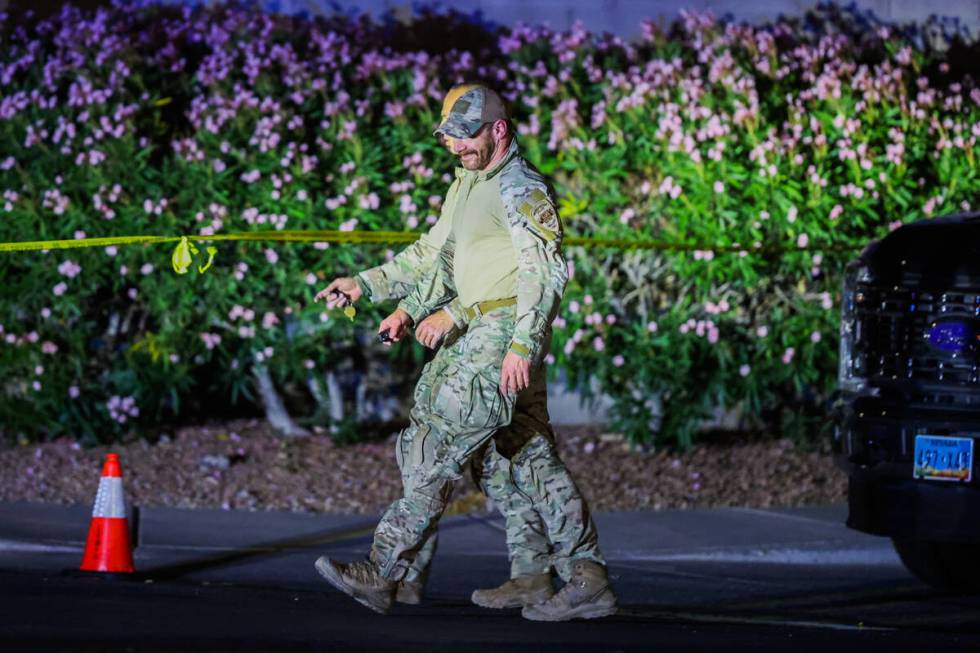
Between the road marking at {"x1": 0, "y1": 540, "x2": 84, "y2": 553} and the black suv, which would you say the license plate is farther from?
the road marking at {"x1": 0, "y1": 540, "x2": 84, "y2": 553}

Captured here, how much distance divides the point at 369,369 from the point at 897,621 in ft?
17.3

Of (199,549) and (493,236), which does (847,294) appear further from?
(199,549)

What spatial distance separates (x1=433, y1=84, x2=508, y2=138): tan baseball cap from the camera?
20.1ft

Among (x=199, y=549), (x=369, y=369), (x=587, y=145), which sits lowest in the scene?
(x=199, y=549)

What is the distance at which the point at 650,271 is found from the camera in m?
Result: 10.6

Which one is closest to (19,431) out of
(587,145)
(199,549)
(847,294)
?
(199,549)

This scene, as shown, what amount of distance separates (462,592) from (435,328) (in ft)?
4.92

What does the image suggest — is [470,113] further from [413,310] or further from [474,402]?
[474,402]

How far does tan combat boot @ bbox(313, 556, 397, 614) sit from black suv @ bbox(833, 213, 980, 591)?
1.98m

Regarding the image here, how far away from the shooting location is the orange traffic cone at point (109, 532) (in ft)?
23.7

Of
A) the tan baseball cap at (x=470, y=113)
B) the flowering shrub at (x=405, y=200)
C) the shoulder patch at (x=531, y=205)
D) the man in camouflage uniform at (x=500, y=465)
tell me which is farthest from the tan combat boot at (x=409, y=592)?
the flowering shrub at (x=405, y=200)

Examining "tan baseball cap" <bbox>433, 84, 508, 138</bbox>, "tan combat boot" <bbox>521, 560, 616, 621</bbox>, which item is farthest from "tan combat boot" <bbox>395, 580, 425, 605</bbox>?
"tan baseball cap" <bbox>433, 84, 508, 138</bbox>

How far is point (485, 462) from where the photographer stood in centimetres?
641

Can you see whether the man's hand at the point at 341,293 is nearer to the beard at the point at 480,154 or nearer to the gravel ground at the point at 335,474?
the beard at the point at 480,154
